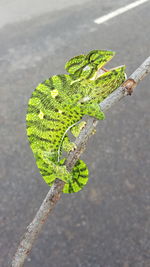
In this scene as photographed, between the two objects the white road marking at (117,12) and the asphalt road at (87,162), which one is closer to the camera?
the asphalt road at (87,162)

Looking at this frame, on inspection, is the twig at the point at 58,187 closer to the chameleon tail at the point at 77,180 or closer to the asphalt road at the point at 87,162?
the chameleon tail at the point at 77,180

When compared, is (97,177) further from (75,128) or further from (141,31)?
(141,31)

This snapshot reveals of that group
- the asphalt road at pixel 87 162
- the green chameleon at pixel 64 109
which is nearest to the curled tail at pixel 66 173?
the green chameleon at pixel 64 109

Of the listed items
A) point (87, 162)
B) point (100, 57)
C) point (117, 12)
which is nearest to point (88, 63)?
point (100, 57)

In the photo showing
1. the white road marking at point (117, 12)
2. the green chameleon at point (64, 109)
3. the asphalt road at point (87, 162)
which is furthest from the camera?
the white road marking at point (117, 12)

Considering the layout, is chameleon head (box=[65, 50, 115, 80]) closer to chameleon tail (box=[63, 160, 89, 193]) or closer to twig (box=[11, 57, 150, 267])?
twig (box=[11, 57, 150, 267])

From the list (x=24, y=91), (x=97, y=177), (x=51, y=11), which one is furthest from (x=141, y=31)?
(x=97, y=177)
